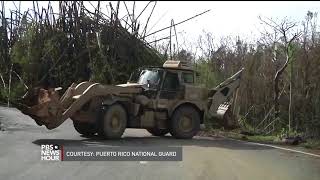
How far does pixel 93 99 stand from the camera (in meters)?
15.2

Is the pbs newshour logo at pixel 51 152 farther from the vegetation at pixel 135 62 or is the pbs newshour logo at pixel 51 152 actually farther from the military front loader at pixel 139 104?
the vegetation at pixel 135 62

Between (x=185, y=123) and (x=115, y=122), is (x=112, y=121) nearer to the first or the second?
(x=115, y=122)

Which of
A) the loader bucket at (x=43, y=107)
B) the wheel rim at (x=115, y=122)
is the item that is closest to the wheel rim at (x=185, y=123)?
the wheel rim at (x=115, y=122)

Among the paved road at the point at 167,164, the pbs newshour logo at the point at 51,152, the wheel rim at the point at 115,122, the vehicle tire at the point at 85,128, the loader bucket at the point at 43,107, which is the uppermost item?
the loader bucket at the point at 43,107

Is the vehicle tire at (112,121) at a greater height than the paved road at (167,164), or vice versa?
the vehicle tire at (112,121)

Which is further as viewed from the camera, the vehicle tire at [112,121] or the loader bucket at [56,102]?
the vehicle tire at [112,121]

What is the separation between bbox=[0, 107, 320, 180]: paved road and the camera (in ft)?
31.1

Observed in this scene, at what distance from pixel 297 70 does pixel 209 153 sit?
901 cm

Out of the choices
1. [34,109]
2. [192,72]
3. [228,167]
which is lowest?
[228,167]

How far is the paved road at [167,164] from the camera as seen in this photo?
31.1 ft

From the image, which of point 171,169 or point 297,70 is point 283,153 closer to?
point 171,169

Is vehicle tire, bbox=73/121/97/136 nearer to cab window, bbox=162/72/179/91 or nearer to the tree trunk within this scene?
cab window, bbox=162/72/179/91

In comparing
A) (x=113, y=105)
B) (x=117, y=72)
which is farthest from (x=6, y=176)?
(x=117, y=72)

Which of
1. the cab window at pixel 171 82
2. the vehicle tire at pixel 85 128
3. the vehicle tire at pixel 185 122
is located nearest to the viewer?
the vehicle tire at pixel 85 128
